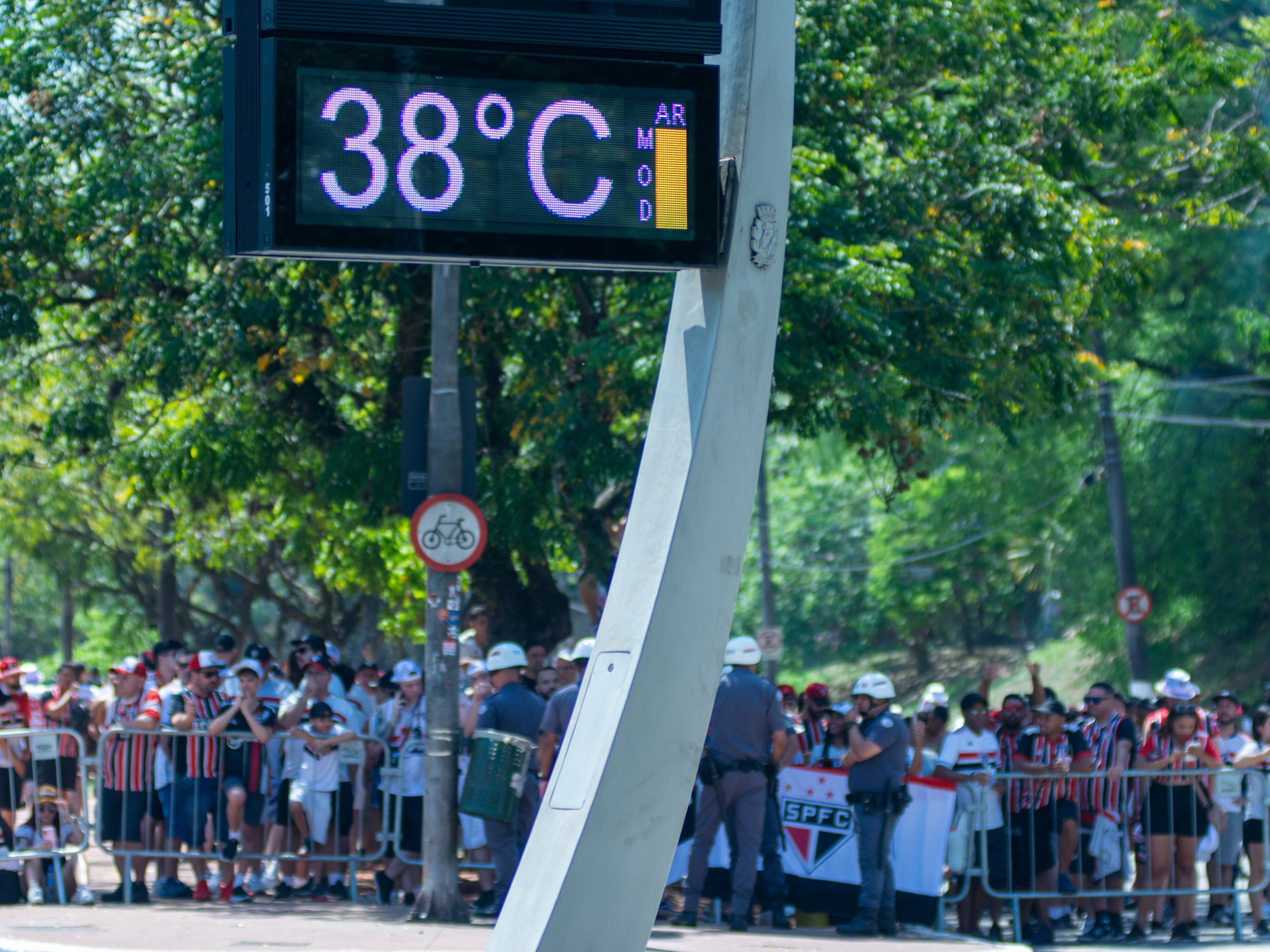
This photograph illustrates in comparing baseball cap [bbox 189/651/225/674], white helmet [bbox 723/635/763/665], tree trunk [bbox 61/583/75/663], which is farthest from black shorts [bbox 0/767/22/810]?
tree trunk [bbox 61/583/75/663]

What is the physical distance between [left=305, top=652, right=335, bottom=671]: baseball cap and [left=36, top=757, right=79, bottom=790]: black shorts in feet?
6.34

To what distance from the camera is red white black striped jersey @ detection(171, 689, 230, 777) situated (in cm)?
1166

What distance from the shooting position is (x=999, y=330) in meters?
14.7

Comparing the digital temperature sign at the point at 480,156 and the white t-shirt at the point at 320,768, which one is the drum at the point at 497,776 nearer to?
the white t-shirt at the point at 320,768

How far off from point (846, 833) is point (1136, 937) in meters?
2.40

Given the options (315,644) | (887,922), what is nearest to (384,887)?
(315,644)

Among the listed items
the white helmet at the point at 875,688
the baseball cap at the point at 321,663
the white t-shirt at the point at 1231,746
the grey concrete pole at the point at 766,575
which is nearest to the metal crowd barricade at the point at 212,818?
the baseball cap at the point at 321,663

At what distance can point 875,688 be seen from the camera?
1115 centimetres

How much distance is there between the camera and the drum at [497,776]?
10438mm

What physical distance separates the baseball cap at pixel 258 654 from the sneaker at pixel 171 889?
1785 millimetres

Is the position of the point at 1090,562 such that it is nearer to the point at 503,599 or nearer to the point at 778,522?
the point at 503,599

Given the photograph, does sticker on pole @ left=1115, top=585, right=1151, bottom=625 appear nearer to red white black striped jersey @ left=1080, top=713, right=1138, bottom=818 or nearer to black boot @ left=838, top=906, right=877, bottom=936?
red white black striped jersey @ left=1080, top=713, right=1138, bottom=818

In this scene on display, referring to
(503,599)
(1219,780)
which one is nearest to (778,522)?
(503,599)

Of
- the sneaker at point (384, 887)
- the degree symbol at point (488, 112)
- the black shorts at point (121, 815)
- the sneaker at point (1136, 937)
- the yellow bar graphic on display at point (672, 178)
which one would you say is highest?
the degree symbol at point (488, 112)
